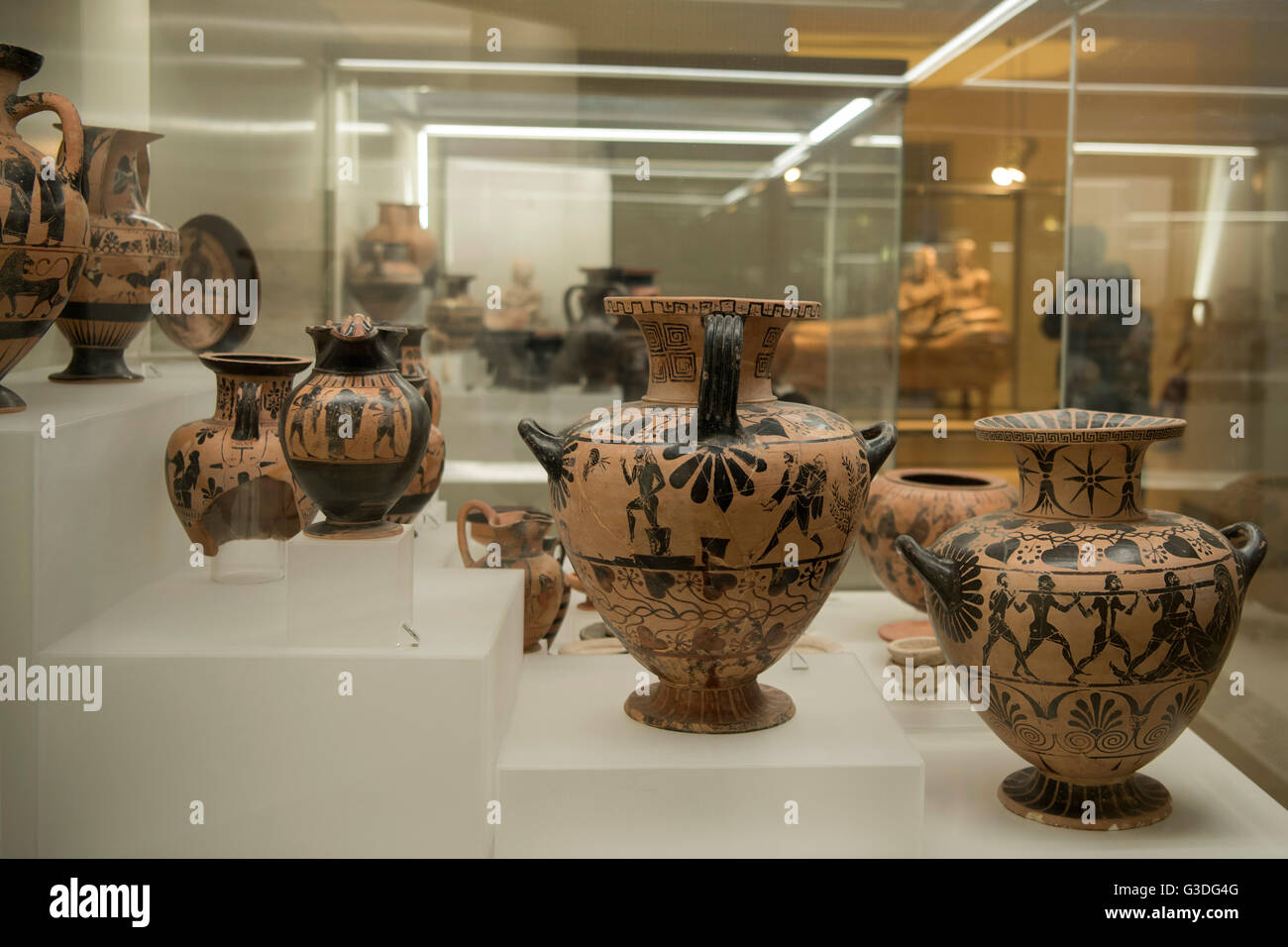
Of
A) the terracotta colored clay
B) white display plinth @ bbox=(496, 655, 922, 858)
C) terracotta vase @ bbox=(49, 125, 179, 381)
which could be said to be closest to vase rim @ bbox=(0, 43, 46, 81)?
terracotta vase @ bbox=(49, 125, 179, 381)

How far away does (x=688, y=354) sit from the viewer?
1974mm

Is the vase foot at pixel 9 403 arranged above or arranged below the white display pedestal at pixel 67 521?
above

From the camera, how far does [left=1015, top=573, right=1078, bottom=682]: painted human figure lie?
185cm

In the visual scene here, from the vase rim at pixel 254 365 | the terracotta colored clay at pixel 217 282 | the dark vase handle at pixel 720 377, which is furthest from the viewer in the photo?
the terracotta colored clay at pixel 217 282

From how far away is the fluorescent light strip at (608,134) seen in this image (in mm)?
3945

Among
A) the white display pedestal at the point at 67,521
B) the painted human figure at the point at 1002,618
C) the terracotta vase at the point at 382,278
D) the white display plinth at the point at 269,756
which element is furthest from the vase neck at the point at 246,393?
the terracotta vase at the point at 382,278

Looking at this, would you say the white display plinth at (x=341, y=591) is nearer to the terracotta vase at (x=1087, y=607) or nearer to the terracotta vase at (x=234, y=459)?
the terracotta vase at (x=234, y=459)

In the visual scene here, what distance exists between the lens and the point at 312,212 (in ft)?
13.0

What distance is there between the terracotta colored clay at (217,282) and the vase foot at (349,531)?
4.62 feet

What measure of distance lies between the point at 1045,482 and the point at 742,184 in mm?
2284

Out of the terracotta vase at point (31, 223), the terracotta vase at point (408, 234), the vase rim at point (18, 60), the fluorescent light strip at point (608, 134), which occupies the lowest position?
the terracotta vase at point (31, 223)

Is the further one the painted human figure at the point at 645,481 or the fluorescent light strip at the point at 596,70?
the fluorescent light strip at the point at 596,70

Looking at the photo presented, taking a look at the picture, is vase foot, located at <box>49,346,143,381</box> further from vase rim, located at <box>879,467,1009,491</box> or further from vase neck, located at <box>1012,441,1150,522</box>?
vase neck, located at <box>1012,441,1150,522</box>

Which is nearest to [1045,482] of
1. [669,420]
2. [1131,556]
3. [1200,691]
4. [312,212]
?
[1131,556]
